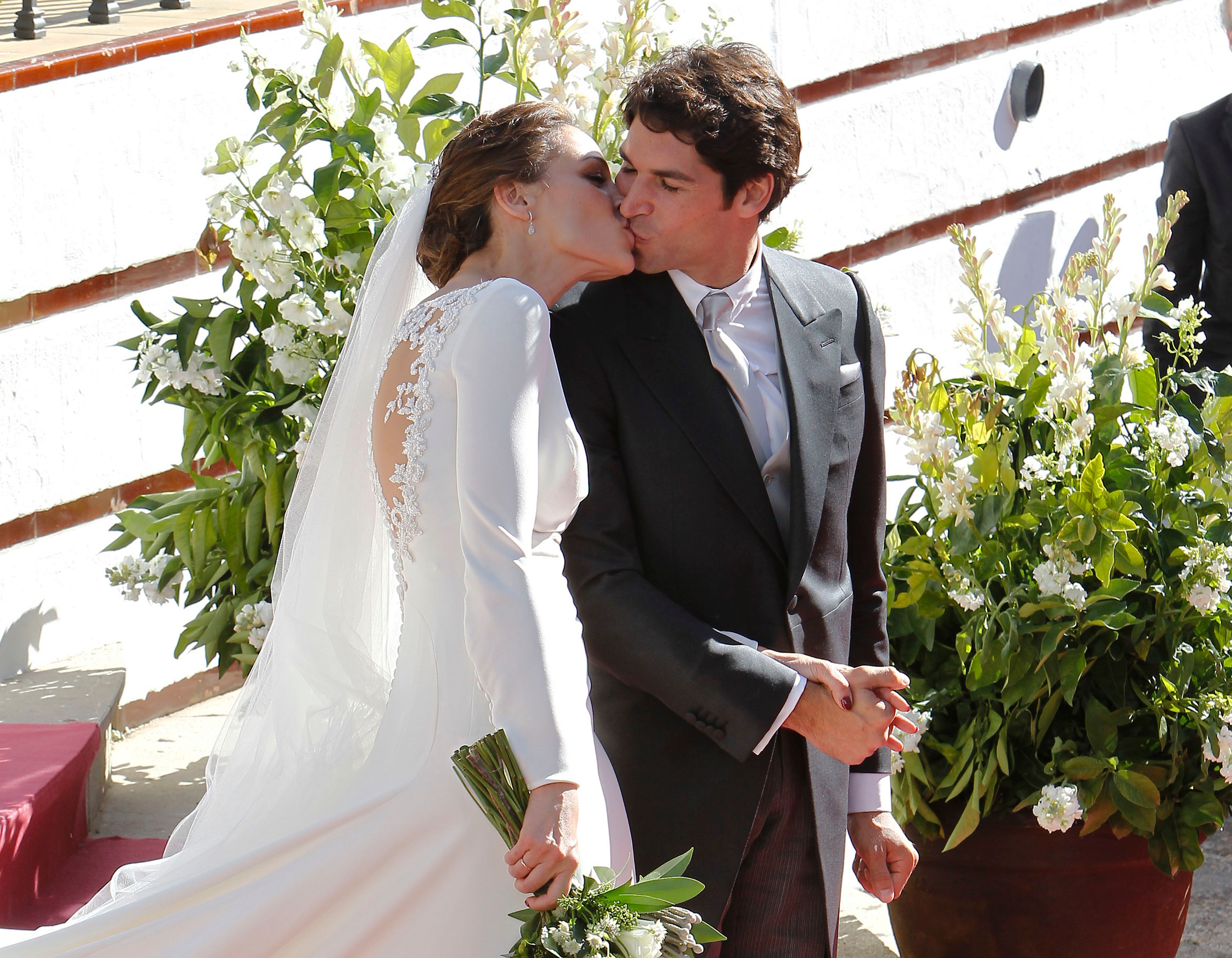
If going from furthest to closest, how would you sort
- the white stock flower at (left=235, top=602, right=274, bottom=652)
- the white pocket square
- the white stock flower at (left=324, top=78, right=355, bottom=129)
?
the white stock flower at (left=235, top=602, right=274, bottom=652) < the white stock flower at (left=324, top=78, right=355, bottom=129) < the white pocket square

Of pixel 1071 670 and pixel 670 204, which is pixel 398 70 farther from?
pixel 1071 670

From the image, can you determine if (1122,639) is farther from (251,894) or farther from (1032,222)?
(1032,222)

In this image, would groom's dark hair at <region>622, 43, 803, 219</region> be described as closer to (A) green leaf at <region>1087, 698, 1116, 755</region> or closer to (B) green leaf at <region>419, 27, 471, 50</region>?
(B) green leaf at <region>419, 27, 471, 50</region>

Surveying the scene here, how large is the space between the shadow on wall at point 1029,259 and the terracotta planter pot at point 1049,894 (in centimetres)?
400

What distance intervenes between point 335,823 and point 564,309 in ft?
2.69

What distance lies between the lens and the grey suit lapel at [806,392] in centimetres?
200

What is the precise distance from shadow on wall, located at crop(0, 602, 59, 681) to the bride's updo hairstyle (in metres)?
2.29

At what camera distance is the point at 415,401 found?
187cm

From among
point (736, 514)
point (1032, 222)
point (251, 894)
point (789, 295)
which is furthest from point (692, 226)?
point (1032, 222)

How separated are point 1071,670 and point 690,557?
3.15 ft

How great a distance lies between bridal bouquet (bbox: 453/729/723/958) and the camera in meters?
1.66

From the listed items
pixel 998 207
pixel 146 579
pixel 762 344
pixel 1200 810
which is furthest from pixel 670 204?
pixel 998 207

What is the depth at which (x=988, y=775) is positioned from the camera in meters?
2.64

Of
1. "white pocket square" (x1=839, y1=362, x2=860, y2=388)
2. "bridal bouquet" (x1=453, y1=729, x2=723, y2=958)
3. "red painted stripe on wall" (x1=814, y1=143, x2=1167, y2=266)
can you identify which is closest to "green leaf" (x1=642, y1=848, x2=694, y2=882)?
"bridal bouquet" (x1=453, y1=729, x2=723, y2=958)
